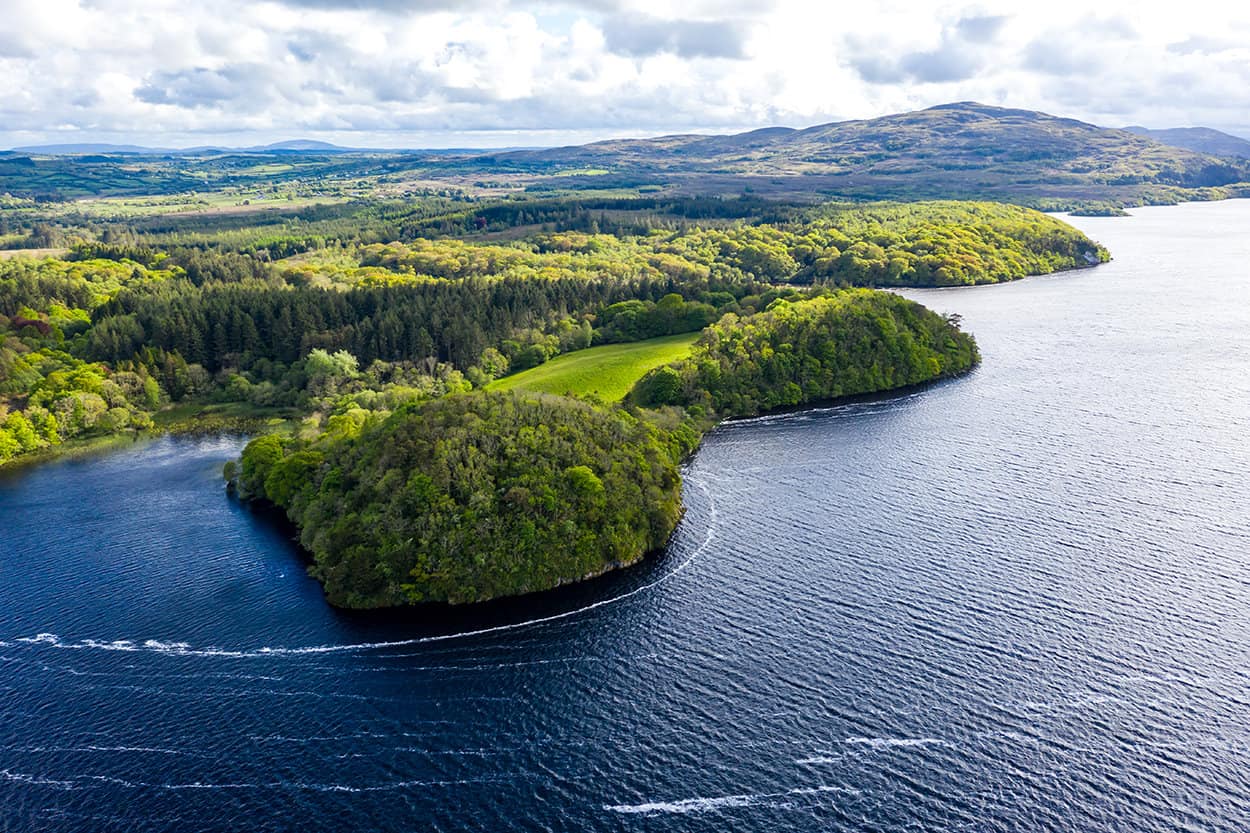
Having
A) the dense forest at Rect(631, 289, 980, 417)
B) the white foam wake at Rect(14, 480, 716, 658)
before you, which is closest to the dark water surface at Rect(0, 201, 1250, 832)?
the white foam wake at Rect(14, 480, 716, 658)

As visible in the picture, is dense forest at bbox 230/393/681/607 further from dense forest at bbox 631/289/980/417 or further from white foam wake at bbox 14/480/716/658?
dense forest at bbox 631/289/980/417

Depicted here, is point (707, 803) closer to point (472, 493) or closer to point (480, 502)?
point (480, 502)

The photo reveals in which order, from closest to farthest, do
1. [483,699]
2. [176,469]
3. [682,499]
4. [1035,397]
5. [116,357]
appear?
[483,699] → [682,499] → [176,469] → [1035,397] → [116,357]

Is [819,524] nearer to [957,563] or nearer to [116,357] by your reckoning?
[957,563]

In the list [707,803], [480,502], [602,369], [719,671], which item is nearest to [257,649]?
[480,502]

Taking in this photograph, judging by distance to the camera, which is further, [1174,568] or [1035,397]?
[1035,397]

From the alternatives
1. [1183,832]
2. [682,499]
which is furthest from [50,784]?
[1183,832]

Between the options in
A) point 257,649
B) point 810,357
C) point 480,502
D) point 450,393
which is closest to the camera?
point 257,649
